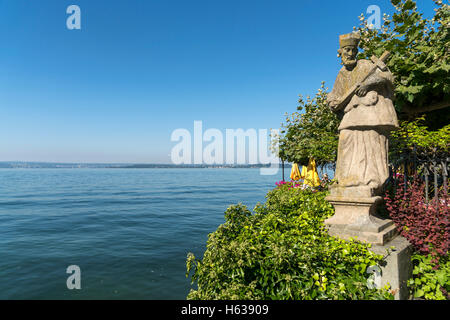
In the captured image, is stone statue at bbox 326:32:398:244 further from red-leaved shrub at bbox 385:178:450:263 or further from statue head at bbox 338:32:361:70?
red-leaved shrub at bbox 385:178:450:263

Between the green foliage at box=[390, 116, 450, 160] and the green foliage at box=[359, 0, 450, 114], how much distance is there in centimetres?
83

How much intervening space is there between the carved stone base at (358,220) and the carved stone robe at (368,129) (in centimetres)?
20

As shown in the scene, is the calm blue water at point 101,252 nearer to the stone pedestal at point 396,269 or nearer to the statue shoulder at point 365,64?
the stone pedestal at point 396,269

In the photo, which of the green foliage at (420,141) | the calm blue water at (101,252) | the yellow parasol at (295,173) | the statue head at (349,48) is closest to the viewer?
the statue head at (349,48)

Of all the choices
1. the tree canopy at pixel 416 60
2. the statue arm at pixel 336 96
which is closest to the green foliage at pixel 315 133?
the tree canopy at pixel 416 60

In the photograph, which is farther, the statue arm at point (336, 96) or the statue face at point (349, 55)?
the statue arm at point (336, 96)

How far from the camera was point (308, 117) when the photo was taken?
39.0 ft

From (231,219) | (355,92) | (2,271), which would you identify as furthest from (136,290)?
(355,92)

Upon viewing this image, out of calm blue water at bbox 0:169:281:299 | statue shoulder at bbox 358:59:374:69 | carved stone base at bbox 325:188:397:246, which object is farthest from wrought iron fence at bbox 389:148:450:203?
calm blue water at bbox 0:169:281:299

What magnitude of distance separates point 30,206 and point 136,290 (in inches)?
766

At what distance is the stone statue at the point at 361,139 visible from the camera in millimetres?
4367

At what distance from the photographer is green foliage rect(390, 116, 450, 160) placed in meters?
5.46

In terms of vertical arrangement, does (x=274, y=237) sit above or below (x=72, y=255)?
above
